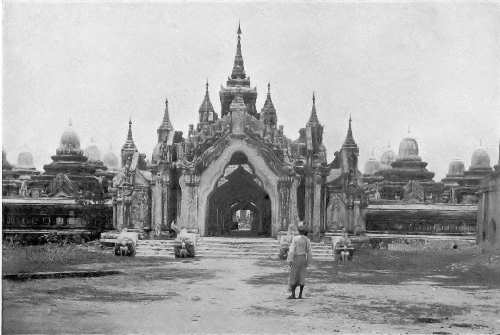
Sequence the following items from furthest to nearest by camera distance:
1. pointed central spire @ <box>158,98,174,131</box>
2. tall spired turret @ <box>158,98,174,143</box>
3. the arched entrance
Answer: pointed central spire @ <box>158,98,174,131</box> < tall spired turret @ <box>158,98,174,143</box> < the arched entrance

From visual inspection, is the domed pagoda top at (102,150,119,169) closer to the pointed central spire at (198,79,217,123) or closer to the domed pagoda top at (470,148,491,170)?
the pointed central spire at (198,79,217,123)

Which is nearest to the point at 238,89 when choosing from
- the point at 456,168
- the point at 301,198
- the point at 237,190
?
the point at 237,190

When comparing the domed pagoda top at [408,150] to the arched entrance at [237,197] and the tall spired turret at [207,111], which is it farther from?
the arched entrance at [237,197]

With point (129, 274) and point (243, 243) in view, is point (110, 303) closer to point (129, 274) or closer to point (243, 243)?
point (129, 274)

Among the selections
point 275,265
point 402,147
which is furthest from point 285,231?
point 402,147

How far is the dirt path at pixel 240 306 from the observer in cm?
1138

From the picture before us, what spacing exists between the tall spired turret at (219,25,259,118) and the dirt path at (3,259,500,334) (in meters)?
18.6

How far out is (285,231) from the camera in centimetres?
2458

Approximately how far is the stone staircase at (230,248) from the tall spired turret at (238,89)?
1220 centimetres

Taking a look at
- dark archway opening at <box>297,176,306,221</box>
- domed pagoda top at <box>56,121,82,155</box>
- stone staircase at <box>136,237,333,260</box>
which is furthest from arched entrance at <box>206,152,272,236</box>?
domed pagoda top at <box>56,121,82,155</box>

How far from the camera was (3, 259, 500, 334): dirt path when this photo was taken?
37.3ft

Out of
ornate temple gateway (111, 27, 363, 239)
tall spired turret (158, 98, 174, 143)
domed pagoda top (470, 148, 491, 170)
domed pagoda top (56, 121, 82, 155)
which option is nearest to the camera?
ornate temple gateway (111, 27, 363, 239)

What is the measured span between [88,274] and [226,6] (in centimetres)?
721

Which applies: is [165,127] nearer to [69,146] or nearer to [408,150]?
[69,146]
